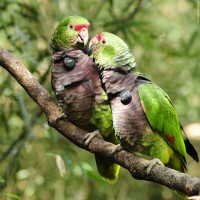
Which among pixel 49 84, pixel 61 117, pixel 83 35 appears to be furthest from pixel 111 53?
pixel 49 84

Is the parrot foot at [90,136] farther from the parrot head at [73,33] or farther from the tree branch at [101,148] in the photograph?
the parrot head at [73,33]

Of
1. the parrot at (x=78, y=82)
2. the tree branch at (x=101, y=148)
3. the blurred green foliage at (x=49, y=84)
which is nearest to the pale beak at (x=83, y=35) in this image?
the parrot at (x=78, y=82)

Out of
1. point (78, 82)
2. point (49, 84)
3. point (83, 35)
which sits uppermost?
point (83, 35)

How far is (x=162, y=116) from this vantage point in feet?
9.93

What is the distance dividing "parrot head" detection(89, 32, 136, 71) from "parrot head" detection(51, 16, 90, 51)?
111 mm

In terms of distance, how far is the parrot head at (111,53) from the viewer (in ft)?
9.75

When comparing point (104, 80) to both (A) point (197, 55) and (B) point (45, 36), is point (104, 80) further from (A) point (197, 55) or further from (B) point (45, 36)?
(A) point (197, 55)

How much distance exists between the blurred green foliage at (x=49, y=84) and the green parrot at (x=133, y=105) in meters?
0.63

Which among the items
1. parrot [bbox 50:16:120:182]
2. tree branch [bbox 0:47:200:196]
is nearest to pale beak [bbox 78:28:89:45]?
parrot [bbox 50:16:120:182]

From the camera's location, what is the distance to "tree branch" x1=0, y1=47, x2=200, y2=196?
246 centimetres

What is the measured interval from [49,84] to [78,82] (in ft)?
5.41

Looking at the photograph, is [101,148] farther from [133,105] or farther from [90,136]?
[133,105]

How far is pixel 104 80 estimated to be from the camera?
298cm

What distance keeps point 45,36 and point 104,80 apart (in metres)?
1.87
